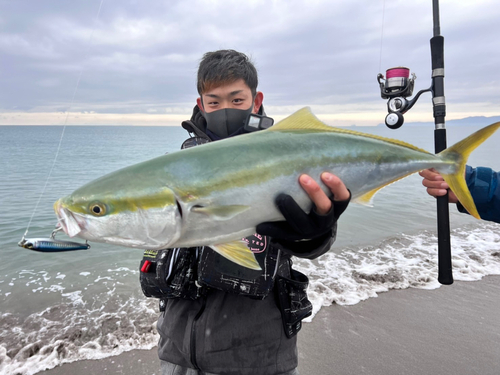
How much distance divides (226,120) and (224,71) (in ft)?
1.53

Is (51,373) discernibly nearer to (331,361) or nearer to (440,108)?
(331,361)

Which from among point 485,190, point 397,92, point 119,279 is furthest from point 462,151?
point 119,279

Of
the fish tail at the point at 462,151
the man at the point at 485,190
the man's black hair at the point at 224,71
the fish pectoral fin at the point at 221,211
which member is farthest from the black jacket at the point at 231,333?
the man at the point at 485,190

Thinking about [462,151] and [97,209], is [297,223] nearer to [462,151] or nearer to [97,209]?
A: [97,209]

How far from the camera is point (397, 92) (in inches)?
221

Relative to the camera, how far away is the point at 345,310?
504cm

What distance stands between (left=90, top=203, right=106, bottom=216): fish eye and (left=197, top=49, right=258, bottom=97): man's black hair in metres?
1.63

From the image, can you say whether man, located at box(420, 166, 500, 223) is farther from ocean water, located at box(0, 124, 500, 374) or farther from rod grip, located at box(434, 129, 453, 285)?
ocean water, located at box(0, 124, 500, 374)

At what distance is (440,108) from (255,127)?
2846mm

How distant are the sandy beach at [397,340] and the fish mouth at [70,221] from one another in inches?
116

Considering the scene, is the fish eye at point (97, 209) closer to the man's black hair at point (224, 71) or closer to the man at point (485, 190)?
the man's black hair at point (224, 71)

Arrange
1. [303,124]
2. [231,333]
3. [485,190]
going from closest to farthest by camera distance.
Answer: [303,124]
[231,333]
[485,190]

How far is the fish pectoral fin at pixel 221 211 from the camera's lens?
1.62m

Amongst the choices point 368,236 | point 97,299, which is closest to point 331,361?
point 97,299
